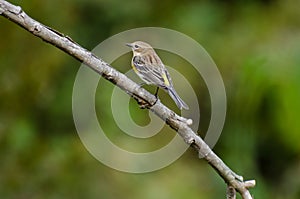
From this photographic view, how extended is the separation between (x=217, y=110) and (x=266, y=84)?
0.30m

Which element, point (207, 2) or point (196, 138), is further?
point (207, 2)

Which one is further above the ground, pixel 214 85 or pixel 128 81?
pixel 214 85

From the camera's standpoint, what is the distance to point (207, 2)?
12.5 ft

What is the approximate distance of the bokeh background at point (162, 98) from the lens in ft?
9.93

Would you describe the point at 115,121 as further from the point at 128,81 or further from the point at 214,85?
the point at 128,81

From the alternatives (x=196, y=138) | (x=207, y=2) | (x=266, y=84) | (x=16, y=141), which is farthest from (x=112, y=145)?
(x=196, y=138)

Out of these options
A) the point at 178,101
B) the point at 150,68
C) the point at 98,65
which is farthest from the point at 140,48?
the point at 98,65

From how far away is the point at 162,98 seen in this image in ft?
10.5

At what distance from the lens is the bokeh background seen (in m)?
3.03

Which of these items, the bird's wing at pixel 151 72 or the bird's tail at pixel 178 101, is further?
the bird's wing at pixel 151 72

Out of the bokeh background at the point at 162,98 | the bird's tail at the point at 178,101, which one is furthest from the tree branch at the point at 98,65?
the bokeh background at the point at 162,98

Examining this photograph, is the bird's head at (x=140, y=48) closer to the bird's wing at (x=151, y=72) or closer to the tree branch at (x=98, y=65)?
the bird's wing at (x=151, y=72)

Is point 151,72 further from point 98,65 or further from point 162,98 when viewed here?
point 162,98

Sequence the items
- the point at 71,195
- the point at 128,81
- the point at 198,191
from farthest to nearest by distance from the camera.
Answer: the point at 198,191, the point at 71,195, the point at 128,81
